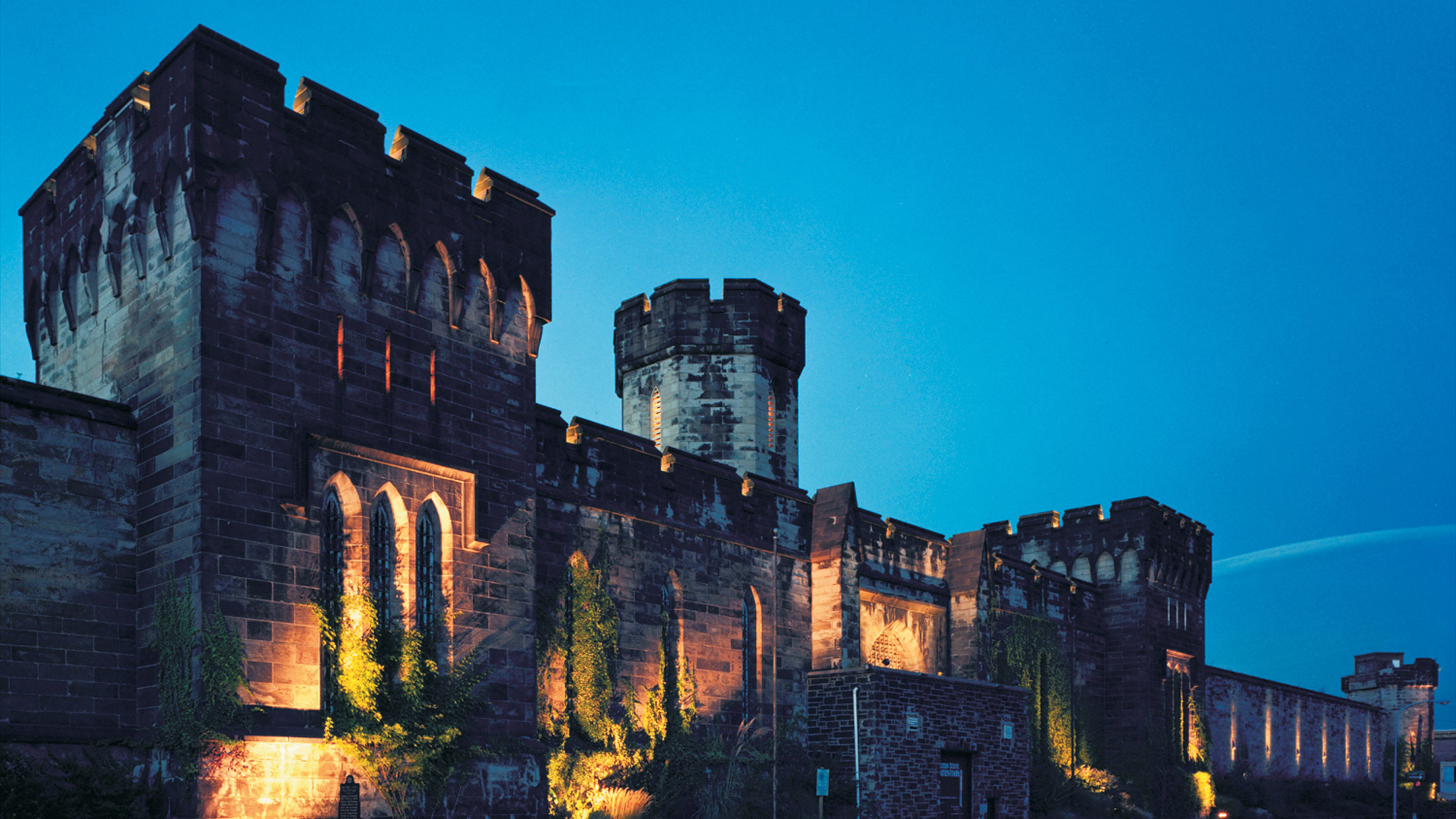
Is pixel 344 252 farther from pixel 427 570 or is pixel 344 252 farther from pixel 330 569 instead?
pixel 427 570

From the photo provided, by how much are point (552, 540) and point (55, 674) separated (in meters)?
8.34

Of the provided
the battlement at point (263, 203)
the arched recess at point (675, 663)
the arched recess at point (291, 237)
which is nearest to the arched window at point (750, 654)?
the arched recess at point (675, 663)

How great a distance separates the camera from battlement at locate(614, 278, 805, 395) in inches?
1310

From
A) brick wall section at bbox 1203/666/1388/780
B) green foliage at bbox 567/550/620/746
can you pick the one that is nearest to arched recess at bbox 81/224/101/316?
green foliage at bbox 567/550/620/746

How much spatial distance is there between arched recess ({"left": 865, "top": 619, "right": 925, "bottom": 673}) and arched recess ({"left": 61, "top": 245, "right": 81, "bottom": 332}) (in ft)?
61.2

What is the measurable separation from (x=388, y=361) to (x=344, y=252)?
172 cm

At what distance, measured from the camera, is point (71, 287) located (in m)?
18.7

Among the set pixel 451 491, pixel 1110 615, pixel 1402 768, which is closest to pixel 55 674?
pixel 451 491

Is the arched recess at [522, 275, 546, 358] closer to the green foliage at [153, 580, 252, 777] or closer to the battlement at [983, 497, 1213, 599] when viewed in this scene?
the green foliage at [153, 580, 252, 777]

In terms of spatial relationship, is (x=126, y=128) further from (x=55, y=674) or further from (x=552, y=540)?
(x=552, y=540)

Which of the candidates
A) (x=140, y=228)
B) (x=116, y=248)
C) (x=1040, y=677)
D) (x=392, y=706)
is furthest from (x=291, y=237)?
(x=1040, y=677)

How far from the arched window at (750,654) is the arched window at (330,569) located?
10506 mm

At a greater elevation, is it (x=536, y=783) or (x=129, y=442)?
(x=129, y=442)

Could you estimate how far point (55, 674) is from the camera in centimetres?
1501
